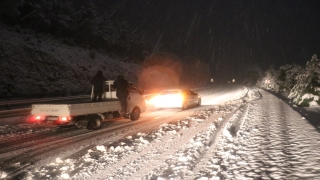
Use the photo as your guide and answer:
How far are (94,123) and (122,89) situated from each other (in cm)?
213

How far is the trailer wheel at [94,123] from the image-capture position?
10.4 metres

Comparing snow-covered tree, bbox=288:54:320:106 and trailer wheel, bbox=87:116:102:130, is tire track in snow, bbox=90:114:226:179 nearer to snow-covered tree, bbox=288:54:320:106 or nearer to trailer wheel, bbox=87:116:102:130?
→ trailer wheel, bbox=87:116:102:130

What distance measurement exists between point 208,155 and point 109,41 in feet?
174

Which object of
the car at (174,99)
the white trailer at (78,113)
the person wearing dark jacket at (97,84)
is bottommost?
the white trailer at (78,113)

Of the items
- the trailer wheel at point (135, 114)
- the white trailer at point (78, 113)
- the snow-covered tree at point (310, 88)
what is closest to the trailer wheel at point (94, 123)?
the white trailer at point (78, 113)

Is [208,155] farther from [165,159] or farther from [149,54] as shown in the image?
[149,54]

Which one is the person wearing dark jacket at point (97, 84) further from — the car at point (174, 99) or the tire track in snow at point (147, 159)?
the car at point (174, 99)

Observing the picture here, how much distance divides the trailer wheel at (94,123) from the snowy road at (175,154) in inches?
23.0

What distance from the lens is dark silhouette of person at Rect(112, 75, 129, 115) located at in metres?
11.7

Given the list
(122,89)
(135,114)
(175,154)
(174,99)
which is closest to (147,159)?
(175,154)

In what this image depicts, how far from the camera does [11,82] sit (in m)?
28.8

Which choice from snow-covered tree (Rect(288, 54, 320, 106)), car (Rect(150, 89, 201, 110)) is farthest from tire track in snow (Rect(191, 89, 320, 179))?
snow-covered tree (Rect(288, 54, 320, 106))

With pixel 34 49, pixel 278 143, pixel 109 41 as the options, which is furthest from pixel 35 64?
pixel 278 143

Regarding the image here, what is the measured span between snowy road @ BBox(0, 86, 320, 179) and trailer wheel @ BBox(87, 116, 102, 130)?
58cm
